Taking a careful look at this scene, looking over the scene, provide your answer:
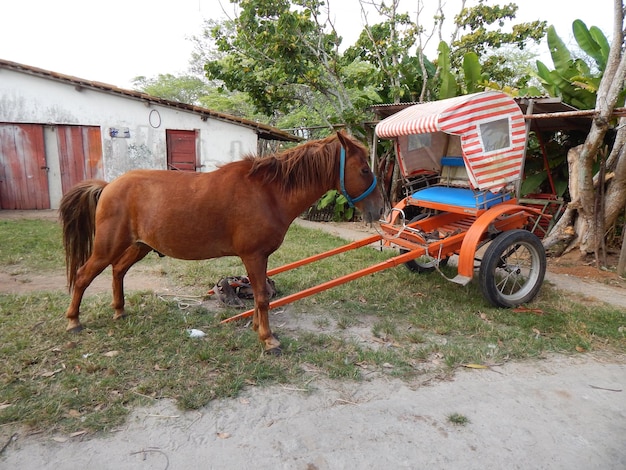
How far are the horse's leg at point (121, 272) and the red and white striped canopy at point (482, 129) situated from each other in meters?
2.99

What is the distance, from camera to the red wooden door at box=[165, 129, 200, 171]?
1103 cm

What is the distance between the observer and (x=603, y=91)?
559cm

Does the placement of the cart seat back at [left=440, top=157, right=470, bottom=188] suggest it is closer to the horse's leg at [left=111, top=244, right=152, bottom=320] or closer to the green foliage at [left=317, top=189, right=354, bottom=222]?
the horse's leg at [left=111, top=244, right=152, bottom=320]

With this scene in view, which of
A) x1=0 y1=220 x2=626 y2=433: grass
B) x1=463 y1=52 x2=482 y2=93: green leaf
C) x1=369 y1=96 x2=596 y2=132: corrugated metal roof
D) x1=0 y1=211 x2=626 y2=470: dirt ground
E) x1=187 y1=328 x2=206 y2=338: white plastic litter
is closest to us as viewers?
x1=0 y1=211 x2=626 y2=470: dirt ground

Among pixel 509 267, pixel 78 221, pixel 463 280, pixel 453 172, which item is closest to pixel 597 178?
pixel 453 172

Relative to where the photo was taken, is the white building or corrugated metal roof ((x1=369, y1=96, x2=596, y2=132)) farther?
the white building

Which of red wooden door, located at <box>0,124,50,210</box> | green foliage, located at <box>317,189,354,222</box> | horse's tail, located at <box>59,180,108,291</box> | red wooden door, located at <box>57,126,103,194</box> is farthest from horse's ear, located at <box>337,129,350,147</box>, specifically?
red wooden door, located at <box>0,124,50,210</box>

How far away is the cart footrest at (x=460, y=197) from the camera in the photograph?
13.9 ft

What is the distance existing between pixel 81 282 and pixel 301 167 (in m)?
2.15

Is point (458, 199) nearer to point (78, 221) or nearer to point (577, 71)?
point (78, 221)

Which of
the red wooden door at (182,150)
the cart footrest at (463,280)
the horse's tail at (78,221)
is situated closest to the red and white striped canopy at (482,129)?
the cart footrest at (463,280)

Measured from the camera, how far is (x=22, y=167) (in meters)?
10.3

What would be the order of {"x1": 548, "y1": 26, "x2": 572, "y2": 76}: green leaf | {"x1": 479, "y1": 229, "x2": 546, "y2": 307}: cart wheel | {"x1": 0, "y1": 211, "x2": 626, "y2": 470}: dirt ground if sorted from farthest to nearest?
{"x1": 548, "y1": 26, "x2": 572, "y2": 76}: green leaf
{"x1": 479, "y1": 229, "x2": 546, "y2": 307}: cart wheel
{"x1": 0, "y1": 211, "x2": 626, "y2": 470}: dirt ground

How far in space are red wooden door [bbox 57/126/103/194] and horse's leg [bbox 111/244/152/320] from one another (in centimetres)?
815
